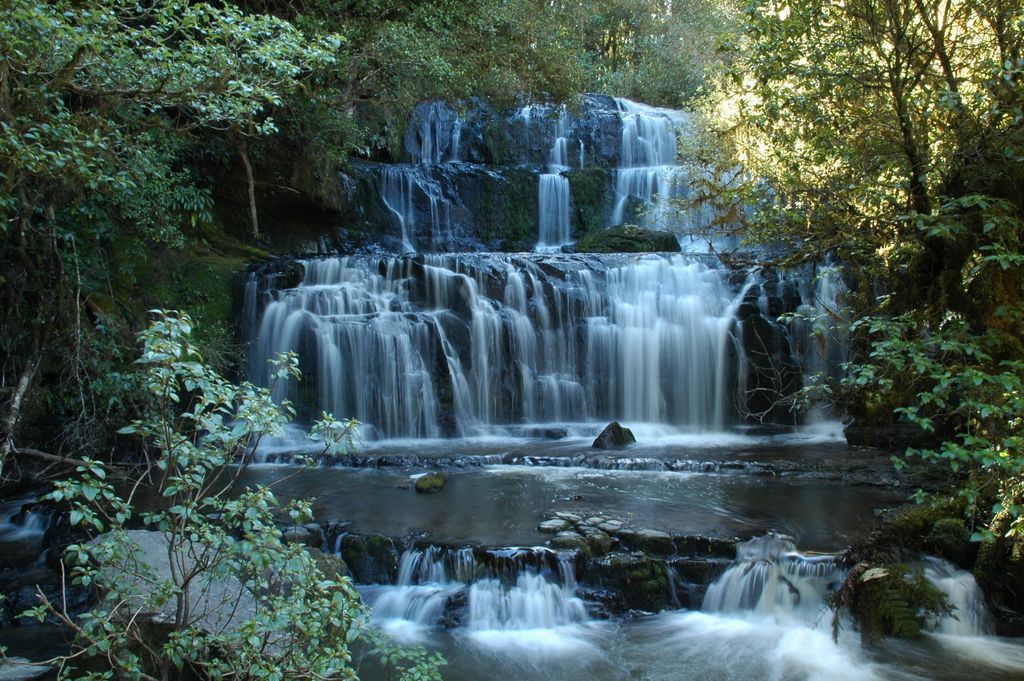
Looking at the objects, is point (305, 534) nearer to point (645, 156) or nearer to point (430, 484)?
point (430, 484)

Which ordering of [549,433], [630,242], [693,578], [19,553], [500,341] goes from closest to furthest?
[693,578], [19,553], [549,433], [500,341], [630,242]

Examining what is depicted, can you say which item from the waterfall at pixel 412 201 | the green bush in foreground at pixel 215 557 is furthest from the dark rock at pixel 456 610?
the waterfall at pixel 412 201

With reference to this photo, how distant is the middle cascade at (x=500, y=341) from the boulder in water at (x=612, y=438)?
1.97m

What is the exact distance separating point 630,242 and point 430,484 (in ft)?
33.4

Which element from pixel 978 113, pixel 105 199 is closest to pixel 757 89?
pixel 978 113

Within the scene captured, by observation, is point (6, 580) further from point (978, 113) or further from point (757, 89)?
point (978, 113)

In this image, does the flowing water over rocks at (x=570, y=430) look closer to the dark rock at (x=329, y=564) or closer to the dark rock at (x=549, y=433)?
the dark rock at (x=549, y=433)

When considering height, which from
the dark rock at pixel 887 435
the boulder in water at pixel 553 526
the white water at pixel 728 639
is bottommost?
the white water at pixel 728 639

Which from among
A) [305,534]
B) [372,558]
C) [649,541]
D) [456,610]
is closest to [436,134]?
[305,534]

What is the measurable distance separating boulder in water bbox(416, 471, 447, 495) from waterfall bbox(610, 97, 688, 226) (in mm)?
12192

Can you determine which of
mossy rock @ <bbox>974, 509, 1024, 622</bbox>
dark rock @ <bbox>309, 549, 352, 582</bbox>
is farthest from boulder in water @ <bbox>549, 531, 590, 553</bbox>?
mossy rock @ <bbox>974, 509, 1024, 622</bbox>

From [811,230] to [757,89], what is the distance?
153 cm

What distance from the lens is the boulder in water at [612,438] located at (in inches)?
480

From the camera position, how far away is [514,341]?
581 inches
